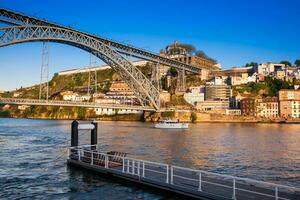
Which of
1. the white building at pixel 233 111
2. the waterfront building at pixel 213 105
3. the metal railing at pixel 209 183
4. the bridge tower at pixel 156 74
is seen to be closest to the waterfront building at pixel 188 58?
the waterfront building at pixel 213 105

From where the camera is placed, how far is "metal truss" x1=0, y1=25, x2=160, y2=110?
51.3 meters

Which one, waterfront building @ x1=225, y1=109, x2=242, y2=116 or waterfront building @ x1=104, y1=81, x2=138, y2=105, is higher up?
waterfront building @ x1=104, y1=81, x2=138, y2=105

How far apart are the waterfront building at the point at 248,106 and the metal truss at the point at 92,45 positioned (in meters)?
33.6

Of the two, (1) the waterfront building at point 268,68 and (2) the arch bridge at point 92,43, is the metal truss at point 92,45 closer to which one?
(2) the arch bridge at point 92,43

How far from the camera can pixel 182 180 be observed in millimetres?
15984

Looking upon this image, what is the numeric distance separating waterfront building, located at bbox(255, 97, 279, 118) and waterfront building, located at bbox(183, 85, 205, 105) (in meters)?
19.4

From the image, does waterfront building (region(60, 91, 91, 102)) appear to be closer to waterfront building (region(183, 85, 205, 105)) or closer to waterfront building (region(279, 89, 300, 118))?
waterfront building (region(183, 85, 205, 105))

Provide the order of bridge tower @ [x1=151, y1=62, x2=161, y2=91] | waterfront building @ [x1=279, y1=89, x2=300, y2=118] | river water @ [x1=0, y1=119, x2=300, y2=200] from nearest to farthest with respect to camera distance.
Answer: river water @ [x1=0, y1=119, x2=300, y2=200], bridge tower @ [x1=151, y1=62, x2=161, y2=91], waterfront building @ [x1=279, y1=89, x2=300, y2=118]

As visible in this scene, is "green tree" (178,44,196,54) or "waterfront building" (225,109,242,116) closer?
"waterfront building" (225,109,242,116)

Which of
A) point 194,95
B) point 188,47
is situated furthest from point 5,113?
point 194,95

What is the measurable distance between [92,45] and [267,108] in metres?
63.5

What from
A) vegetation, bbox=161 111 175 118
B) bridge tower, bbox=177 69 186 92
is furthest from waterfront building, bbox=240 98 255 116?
vegetation, bbox=161 111 175 118

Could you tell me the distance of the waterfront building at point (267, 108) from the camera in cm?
11094

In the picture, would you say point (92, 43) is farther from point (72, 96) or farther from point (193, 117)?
point (72, 96)
